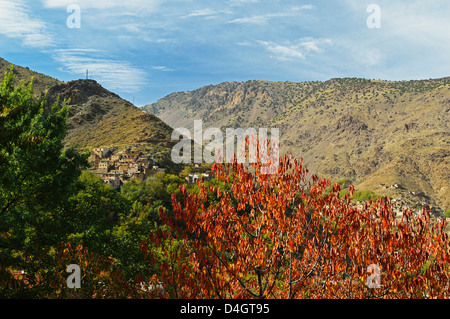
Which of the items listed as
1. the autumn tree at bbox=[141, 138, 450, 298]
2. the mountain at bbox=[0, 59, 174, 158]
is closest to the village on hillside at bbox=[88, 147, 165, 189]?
the mountain at bbox=[0, 59, 174, 158]

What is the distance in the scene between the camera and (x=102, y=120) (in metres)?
133

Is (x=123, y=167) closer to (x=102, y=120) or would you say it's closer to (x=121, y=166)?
(x=121, y=166)

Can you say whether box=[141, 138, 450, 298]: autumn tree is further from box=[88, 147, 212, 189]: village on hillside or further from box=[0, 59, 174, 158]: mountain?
box=[0, 59, 174, 158]: mountain

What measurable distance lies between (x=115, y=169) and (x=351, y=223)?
271ft

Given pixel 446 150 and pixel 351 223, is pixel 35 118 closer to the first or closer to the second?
pixel 351 223

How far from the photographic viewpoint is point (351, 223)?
7879mm

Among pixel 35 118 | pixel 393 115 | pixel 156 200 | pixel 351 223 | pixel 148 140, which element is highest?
pixel 393 115

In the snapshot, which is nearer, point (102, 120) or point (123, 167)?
point (123, 167)

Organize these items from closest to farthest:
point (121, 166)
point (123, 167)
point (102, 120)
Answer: point (123, 167)
point (121, 166)
point (102, 120)

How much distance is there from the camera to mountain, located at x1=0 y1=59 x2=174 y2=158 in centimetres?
11075

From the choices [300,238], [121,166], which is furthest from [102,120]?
[300,238]

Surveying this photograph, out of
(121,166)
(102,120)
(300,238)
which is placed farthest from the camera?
(102,120)

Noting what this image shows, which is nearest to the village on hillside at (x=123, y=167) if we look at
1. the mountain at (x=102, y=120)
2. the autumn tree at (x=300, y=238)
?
the mountain at (x=102, y=120)
